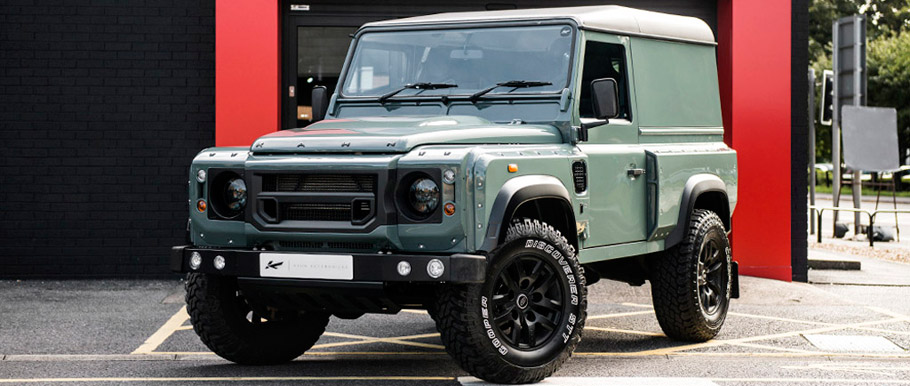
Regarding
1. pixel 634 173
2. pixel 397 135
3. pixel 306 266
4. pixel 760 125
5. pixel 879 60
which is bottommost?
pixel 306 266

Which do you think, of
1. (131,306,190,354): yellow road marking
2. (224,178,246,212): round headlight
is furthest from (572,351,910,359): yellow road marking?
(131,306,190,354): yellow road marking

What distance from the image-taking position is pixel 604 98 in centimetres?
735

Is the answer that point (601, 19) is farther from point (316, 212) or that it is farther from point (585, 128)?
point (316, 212)

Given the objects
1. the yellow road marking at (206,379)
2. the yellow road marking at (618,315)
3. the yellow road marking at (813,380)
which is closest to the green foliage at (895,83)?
the yellow road marking at (618,315)

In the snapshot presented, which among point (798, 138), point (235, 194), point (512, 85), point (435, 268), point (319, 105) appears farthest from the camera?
point (798, 138)

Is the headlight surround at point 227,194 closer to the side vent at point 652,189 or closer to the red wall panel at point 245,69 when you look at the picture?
the side vent at point 652,189

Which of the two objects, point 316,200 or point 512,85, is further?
point 512,85

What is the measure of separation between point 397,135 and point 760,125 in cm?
698

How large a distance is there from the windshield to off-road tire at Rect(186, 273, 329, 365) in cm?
160

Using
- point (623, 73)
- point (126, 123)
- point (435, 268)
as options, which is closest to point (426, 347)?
point (623, 73)

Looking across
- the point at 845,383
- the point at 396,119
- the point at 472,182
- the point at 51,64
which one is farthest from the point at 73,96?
the point at 845,383

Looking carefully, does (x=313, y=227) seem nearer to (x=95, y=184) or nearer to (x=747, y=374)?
(x=747, y=374)

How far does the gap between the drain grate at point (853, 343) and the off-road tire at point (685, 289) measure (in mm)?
698

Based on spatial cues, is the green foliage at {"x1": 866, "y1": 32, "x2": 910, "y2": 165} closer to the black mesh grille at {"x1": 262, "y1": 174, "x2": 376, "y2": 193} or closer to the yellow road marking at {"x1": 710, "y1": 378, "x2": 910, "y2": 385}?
the yellow road marking at {"x1": 710, "y1": 378, "x2": 910, "y2": 385}
